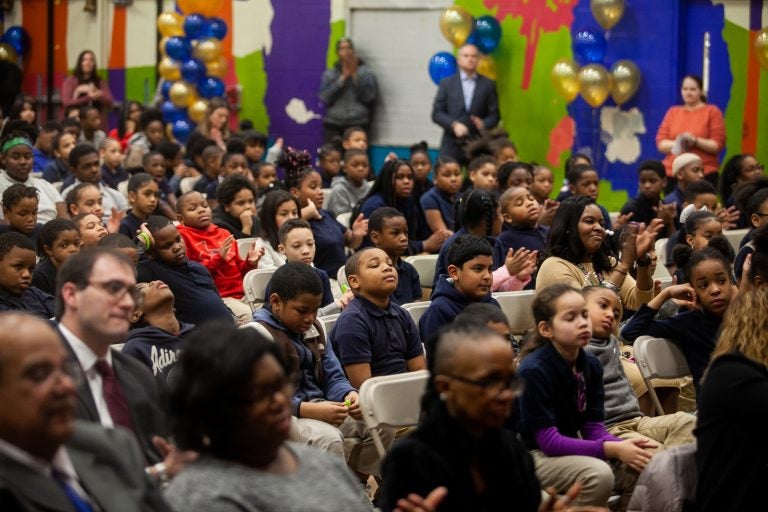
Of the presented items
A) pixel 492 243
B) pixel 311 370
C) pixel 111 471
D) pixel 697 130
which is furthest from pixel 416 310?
pixel 697 130

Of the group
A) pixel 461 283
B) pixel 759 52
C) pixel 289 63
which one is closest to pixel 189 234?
pixel 461 283

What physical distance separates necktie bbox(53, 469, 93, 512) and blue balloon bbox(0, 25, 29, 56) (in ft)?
45.6

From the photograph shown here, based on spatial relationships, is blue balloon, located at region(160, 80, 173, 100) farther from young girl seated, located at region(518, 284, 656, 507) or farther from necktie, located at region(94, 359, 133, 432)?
necktie, located at region(94, 359, 133, 432)

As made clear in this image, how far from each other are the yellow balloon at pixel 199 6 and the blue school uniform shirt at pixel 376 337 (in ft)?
27.9

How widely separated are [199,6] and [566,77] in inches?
167

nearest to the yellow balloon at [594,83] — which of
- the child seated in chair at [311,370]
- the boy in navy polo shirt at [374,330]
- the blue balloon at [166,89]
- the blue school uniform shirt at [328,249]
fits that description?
the blue school uniform shirt at [328,249]

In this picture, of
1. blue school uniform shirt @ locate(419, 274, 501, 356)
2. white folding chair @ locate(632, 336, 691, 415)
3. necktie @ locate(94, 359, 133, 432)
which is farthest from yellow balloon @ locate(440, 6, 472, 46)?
necktie @ locate(94, 359, 133, 432)

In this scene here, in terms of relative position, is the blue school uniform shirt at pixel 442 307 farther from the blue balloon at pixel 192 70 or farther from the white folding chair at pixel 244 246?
the blue balloon at pixel 192 70

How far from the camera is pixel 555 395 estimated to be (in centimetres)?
399

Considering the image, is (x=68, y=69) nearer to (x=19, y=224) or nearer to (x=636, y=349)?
(x=19, y=224)

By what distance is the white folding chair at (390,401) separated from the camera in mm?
4176

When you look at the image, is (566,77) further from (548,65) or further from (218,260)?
(218,260)

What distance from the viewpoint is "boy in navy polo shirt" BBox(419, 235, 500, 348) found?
5.01 metres

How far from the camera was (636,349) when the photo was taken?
4723 millimetres
